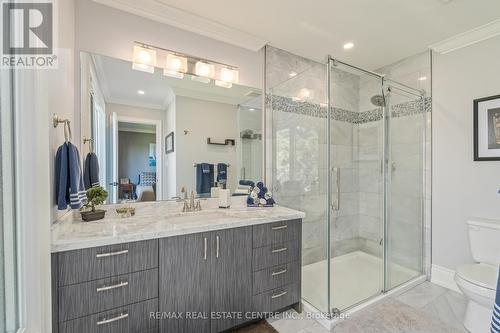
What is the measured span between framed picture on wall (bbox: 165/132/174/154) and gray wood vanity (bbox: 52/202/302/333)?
0.89 m

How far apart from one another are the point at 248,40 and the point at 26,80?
1.86 metres

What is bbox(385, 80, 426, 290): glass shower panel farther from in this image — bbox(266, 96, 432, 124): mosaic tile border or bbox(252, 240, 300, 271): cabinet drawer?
bbox(252, 240, 300, 271): cabinet drawer

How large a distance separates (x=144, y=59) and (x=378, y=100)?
2563mm

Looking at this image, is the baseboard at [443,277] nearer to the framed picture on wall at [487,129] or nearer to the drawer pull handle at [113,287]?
the framed picture on wall at [487,129]

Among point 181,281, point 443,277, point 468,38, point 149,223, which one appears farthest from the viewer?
point 443,277

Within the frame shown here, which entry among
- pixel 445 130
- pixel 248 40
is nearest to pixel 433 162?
pixel 445 130

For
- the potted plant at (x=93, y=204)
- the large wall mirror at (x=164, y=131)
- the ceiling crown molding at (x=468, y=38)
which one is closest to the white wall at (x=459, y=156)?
the ceiling crown molding at (x=468, y=38)

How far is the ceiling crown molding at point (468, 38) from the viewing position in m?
2.03

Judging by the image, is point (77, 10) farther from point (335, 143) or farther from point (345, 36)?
point (335, 143)

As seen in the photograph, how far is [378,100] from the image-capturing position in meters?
2.74

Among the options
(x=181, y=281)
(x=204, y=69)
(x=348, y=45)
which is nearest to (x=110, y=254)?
(x=181, y=281)

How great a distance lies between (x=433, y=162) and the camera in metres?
2.46

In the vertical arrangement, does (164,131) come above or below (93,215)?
above

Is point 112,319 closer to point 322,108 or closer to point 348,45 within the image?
point 322,108
